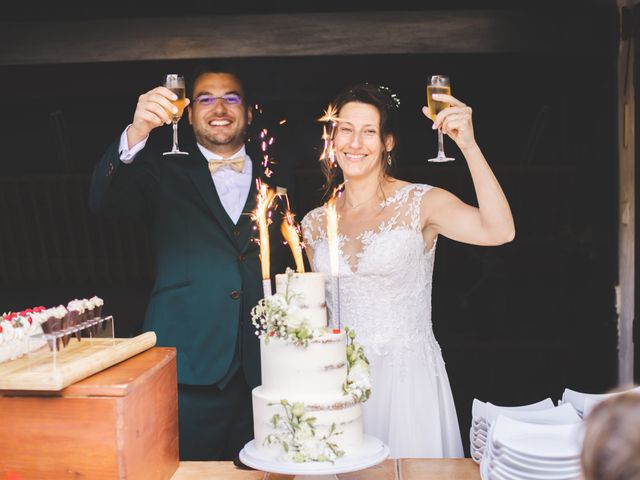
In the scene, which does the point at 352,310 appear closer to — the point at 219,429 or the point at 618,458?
the point at 219,429

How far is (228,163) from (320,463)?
1712mm

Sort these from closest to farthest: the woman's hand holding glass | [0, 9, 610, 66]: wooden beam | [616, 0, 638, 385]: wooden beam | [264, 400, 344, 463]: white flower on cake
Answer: [264, 400, 344, 463]: white flower on cake < the woman's hand holding glass < [0, 9, 610, 66]: wooden beam < [616, 0, 638, 385]: wooden beam

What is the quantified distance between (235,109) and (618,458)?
2612mm

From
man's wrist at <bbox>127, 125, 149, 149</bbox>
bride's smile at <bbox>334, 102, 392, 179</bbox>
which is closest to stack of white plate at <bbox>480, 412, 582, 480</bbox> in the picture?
bride's smile at <bbox>334, 102, 392, 179</bbox>

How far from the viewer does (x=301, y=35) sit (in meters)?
4.57

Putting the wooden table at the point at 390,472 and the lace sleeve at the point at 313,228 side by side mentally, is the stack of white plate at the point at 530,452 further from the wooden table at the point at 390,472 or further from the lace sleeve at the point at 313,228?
the lace sleeve at the point at 313,228

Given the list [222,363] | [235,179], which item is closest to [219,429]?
[222,363]

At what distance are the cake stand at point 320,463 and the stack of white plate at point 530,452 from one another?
0.31 m

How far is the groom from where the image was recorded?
3510 mm

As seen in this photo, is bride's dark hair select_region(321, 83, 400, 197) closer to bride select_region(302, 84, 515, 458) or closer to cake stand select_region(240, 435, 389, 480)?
bride select_region(302, 84, 515, 458)

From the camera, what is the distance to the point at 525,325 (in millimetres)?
6250

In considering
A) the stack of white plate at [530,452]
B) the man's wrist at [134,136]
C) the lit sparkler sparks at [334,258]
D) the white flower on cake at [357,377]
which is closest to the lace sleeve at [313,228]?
the lit sparkler sparks at [334,258]

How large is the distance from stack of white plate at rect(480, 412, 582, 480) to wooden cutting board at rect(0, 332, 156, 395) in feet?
3.67

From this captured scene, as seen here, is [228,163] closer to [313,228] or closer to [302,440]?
[313,228]
